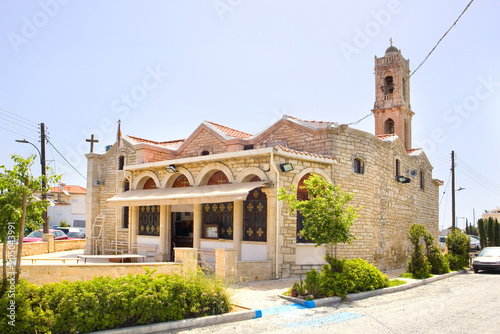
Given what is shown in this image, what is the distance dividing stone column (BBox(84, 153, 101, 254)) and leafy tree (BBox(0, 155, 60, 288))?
1518 centimetres

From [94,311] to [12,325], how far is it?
127 centimetres

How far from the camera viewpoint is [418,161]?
23516 mm

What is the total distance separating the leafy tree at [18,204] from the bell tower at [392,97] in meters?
22.0

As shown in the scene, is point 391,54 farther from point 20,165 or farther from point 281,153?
point 20,165

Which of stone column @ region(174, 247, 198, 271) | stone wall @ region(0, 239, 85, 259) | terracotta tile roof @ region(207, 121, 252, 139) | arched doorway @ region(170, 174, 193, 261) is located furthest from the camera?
stone wall @ region(0, 239, 85, 259)

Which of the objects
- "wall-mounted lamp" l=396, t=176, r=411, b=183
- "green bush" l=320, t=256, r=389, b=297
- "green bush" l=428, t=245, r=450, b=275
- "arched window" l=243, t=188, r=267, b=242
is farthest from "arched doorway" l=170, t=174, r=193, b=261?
"green bush" l=428, t=245, r=450, b=275

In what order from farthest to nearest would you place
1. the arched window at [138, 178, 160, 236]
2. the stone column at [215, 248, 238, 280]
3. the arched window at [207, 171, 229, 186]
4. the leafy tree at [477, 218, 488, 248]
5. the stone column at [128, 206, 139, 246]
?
1. the leafy tree at [477, 218, 488, 248]
2. the stone column at [128, 206, 139, 246]
3. the arched window at [138, 178, 160, 236]
4. the arched window at [207, 171, 229, 186]
5. the stone column at [215, 248, 238, 280]

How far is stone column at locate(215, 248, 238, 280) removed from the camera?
12.4 metres

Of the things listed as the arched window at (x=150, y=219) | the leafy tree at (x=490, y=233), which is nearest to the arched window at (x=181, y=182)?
the arched window at (x=150, y=219)

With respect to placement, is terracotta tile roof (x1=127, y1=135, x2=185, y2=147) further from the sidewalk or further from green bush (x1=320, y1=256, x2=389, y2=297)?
green bush (x1=320, y1=256, x2=389, y2=297)

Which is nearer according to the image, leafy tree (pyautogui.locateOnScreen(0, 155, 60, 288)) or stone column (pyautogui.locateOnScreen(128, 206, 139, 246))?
leafy tree (pyautogui.locateOnScreen(0, 155, 60, 288))

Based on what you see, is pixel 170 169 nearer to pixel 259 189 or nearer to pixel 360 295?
pixel 259 189

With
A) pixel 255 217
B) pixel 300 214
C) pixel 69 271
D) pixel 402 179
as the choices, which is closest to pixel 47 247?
pixel 69 271

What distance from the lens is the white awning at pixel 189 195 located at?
562 inches
